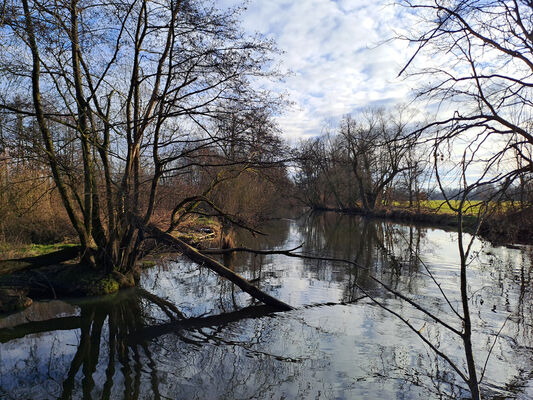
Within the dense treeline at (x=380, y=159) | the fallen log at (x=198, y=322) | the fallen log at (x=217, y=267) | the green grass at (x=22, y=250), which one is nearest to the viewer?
the dense treeline at (x=380, y=159)

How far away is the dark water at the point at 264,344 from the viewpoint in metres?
5.49

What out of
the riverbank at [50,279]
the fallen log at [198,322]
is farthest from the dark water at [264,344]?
the riverbank at [50,279]

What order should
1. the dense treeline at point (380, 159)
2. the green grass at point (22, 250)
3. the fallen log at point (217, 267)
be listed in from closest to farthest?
1. the dense treeline at point (380, 159)
2. the fallen log at point (217, 267)
3. the green grass at point (22, 250)

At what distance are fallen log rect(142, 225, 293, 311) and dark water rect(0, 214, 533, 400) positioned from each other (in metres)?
0.33

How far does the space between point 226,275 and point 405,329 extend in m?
4.26

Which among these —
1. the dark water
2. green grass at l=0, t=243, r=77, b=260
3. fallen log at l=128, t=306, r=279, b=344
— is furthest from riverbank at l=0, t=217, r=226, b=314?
fallen log at l=128, t=306, r=279, b=344

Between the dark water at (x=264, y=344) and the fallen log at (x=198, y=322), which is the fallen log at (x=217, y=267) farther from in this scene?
the dark water at (x=264, y=344)

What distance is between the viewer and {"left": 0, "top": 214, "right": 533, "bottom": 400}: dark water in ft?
18.0

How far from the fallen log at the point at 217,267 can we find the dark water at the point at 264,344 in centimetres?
33

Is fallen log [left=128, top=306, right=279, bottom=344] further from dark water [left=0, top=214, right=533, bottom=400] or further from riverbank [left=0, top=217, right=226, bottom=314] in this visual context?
riverbank [left=0, top=217, right=226, bottom=314]

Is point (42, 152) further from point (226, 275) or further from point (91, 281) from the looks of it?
point (226, 275)

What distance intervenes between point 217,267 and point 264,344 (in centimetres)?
320

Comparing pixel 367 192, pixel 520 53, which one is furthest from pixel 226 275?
pixel 367 192

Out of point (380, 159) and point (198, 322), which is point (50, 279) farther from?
point (380, 159)
